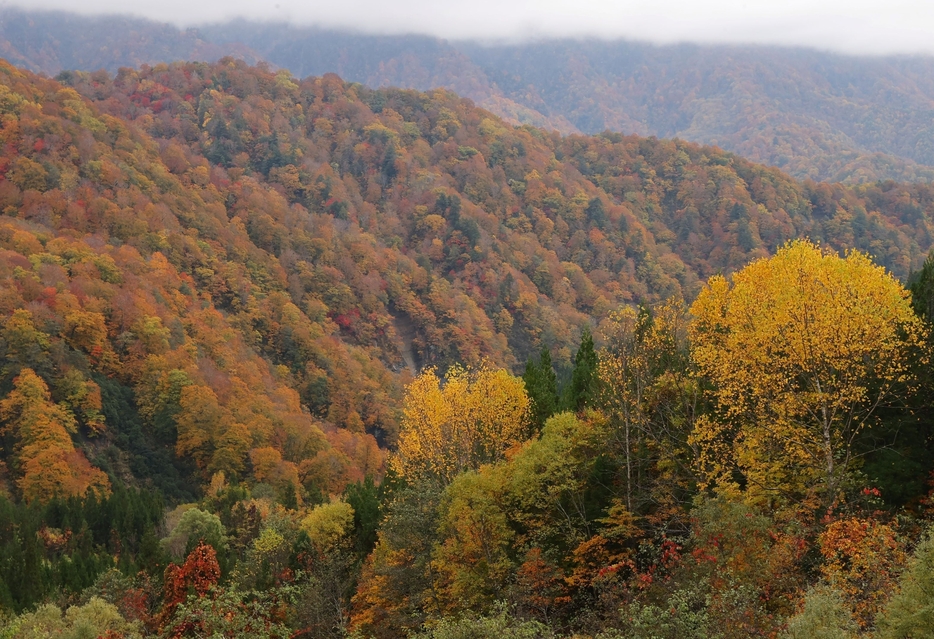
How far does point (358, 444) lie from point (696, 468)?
92850 millimetres

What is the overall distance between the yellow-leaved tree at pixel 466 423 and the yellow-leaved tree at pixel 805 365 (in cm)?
1847

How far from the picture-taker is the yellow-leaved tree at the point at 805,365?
91.7ft

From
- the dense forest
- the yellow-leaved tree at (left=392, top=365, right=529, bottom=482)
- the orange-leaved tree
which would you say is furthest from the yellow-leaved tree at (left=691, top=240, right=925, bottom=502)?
the orange-leaved tree

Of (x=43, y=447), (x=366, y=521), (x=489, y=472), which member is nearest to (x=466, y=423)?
(x=489, y=472)

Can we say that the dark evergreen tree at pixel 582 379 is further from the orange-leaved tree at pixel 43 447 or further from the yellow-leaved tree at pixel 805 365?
the orange-leaved tree at pixel 43 447

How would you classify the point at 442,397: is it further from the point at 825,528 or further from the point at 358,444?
the point at 358,444

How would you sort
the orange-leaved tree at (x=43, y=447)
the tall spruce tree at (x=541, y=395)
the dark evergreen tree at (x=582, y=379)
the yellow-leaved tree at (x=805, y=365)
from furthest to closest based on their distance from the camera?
the orange-leaved tree at (x=43, y=447)
the tall spruce tree at (x=541, y=395)
the dark evergreen tree at (x=582, y=379)
the yellow-leaved tree at (x=805, y=365)

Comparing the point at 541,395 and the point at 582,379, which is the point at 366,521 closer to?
the point at 541,395

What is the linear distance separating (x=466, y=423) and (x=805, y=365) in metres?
24.7

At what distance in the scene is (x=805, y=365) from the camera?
92.8ft

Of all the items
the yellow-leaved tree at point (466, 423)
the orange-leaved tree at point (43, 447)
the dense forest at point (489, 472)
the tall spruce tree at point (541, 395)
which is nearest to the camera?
the dense forest at point (489, 472)

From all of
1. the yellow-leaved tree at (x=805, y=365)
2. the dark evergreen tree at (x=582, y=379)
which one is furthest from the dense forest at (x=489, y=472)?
the dark evergreen tree at (x=582, y=379)

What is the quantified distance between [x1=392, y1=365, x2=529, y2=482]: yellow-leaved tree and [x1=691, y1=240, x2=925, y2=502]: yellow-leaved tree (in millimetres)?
18471

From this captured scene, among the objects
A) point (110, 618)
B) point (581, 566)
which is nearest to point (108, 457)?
point (110, 618)
